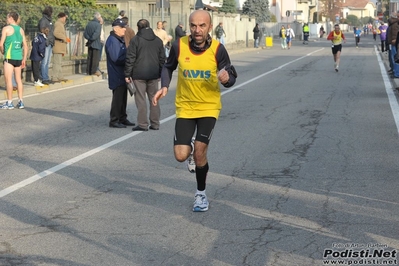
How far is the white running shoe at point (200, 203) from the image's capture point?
760cm

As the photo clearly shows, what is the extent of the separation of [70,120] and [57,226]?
782 cm

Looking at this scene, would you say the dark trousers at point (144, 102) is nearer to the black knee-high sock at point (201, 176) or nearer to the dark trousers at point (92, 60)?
the black knee-high sock at point (201, 176)

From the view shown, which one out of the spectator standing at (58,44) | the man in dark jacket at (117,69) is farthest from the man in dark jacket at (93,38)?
the man in dark jacket at (117,69)

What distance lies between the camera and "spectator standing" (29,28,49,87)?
20.3 meters

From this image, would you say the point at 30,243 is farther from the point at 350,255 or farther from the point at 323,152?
the point at 323,152

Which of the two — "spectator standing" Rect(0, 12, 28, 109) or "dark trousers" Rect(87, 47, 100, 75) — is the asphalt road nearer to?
"spectator standing" Rect(0, 12, 28, 109)

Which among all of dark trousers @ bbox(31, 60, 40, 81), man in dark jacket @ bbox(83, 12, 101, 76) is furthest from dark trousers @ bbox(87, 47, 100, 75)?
dark trousers @ bbox(31, 60, 40, 81)

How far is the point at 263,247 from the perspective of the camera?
636 centimetres

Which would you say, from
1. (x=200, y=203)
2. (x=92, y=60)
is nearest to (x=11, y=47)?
(x=92, y=60)

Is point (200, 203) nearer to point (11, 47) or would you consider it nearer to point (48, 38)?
point (11, 47)

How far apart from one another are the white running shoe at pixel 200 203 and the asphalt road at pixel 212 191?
0.31 ft

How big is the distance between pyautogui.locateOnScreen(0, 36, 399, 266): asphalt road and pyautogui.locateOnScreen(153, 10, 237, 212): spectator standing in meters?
0.53

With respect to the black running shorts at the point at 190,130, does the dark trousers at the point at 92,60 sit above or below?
below

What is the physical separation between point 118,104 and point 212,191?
17.8 feet
